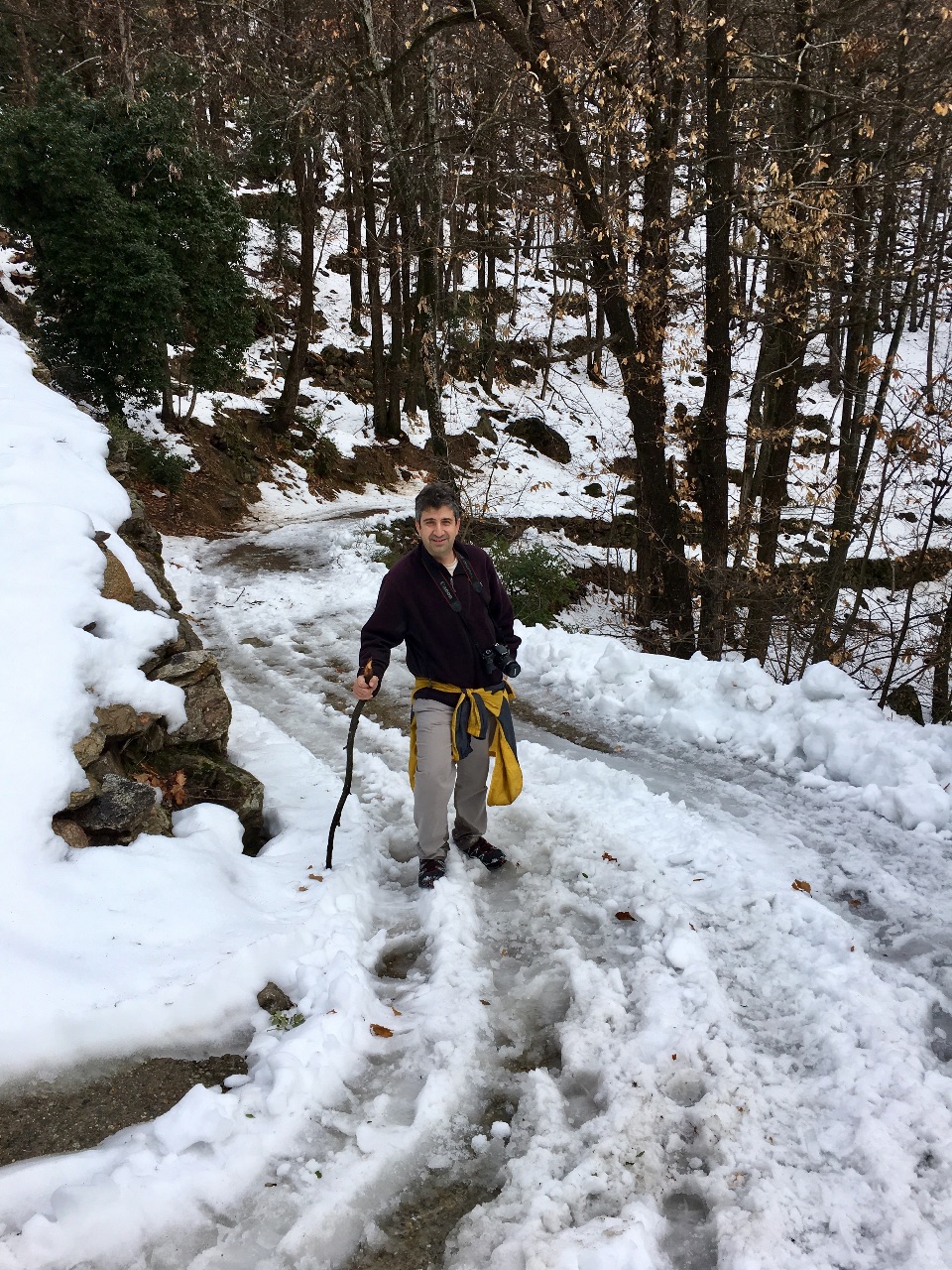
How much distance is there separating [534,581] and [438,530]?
7216 millimetres

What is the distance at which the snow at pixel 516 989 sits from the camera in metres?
2.04

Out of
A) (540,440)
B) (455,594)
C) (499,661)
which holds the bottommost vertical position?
(499,661)

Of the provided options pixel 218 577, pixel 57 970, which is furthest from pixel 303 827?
pixel 218 577

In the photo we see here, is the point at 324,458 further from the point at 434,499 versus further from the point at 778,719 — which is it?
the point at 434,499

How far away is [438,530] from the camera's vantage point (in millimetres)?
3576

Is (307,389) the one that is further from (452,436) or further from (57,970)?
(57,970)

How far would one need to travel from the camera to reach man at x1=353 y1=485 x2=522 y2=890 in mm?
3666

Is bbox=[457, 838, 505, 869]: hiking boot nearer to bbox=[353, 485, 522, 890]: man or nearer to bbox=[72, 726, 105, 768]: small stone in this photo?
bbox=[353, 485, 522, 890]: man

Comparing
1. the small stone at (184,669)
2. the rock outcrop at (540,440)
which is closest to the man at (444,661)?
the small stone at (184,669)

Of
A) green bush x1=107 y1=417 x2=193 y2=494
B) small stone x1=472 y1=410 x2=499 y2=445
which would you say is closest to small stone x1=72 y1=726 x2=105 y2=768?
green bush x1=107 y1=417 x2=193 y2=494

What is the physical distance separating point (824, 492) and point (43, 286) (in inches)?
516

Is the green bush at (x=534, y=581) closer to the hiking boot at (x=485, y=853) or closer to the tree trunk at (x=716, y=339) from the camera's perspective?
the tree trunk at (x=716, y=339)

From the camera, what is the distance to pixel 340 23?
12.8 m

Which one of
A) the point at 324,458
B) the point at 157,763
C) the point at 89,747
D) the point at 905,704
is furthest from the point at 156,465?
the point at 905,704
